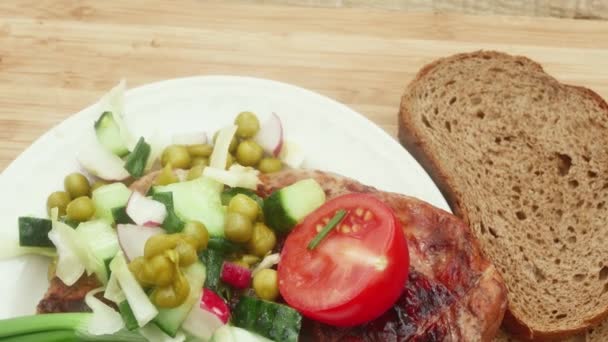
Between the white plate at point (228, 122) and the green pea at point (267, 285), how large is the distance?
3.42ft

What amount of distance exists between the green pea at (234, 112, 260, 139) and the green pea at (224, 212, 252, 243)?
0.82 metres

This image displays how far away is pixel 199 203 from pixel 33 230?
0.82 meters

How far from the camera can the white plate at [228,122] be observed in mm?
4086

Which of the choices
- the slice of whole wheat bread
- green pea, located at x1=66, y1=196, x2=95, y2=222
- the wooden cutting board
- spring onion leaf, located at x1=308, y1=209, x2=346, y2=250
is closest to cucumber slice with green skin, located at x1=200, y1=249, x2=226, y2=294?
spring onion leaf, located at x1=308, y1=209, x2=346, y2=250

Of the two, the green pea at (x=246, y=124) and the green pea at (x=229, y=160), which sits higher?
the green pea at (x=246, y=124)

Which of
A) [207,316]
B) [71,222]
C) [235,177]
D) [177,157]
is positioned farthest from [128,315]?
[177,157]

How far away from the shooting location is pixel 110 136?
4125 millimetres

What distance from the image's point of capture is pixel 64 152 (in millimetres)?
4137

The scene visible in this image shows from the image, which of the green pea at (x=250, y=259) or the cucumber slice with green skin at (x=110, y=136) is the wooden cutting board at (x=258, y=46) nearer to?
the cucumber slice with green skin at (x=110, y=136)

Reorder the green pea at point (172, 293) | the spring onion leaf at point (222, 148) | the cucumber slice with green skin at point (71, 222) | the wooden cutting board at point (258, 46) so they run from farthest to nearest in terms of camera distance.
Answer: the wooden cutting board at point (258, 46), the spring onion leaf at point (222, 148), the cucumber slice with green skin at point (71, 222), the green pea at point (172, 293)

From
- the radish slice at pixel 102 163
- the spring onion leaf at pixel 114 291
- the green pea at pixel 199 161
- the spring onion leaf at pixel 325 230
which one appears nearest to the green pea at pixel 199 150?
the green pea at pixel 199 161

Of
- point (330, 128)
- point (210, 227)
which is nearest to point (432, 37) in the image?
point (330, 128)

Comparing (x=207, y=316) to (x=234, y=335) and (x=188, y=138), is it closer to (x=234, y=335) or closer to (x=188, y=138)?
(x=234, y=335)

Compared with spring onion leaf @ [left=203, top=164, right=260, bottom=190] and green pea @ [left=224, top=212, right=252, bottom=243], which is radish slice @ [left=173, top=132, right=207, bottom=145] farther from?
green pea @ [left=224, top=212, right=252, bottom=243]
